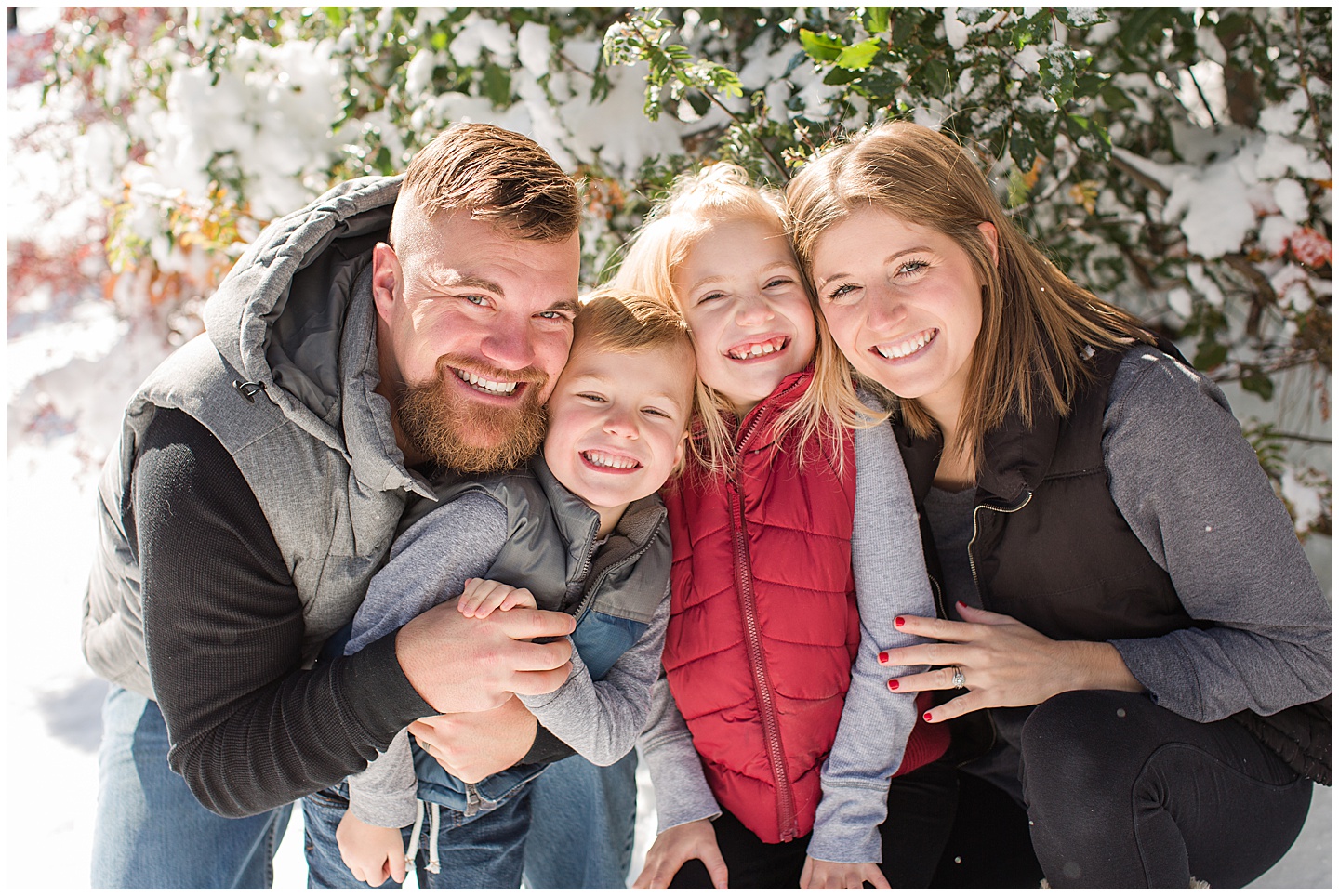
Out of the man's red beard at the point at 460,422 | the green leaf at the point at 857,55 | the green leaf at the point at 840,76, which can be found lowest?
the man's red beard at the point at 460,422

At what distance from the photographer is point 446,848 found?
74.3 inches

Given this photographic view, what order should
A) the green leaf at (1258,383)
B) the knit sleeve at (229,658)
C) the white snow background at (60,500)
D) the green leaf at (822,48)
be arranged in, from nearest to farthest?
the knit sleeve at (229,658) < the green leaf at (822,48) < the white snow background at (60,500) < the green leaf at (1258,383)

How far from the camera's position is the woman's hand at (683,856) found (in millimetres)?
1771

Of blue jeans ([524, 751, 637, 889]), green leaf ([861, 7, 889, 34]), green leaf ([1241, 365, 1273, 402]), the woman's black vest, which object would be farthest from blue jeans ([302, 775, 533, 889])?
green leaf ([1241, 365, 1273, 402])

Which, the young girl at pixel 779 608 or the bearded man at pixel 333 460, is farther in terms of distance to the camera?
the young girl at pixel 779 608

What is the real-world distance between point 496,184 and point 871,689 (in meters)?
1.14

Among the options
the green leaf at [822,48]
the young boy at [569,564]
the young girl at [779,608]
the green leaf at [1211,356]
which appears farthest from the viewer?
the green leaf at [1211,356]

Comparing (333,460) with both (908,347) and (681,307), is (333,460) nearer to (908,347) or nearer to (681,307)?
(681,307)

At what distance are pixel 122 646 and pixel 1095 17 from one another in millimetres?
2219

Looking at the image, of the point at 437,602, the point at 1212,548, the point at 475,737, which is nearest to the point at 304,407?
the point at 437,602

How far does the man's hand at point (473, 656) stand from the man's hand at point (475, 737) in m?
0.10

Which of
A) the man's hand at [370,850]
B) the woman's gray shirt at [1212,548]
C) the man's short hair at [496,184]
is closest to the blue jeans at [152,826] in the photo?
the man's hand at [370,850]

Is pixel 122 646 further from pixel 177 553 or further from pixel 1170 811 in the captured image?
pixel 1170 811

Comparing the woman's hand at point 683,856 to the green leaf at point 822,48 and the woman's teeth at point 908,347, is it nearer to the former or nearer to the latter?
the woman's teeth at point 908,347
